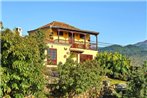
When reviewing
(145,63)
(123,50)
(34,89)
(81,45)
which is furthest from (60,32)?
(34,89)

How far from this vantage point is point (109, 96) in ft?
115

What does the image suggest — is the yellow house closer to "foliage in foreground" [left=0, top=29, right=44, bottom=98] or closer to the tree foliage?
the tree foliage

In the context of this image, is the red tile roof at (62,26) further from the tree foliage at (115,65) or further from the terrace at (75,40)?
the tree foliage at (115,65)

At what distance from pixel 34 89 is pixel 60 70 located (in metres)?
7.13

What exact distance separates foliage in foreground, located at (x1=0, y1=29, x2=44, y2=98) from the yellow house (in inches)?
844

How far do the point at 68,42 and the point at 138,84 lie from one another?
21690 mm

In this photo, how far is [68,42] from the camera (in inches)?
2018

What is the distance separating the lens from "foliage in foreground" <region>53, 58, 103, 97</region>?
3225 cm

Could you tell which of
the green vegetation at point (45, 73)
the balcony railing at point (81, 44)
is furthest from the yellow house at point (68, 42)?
the green vegetation at point (45, 73)

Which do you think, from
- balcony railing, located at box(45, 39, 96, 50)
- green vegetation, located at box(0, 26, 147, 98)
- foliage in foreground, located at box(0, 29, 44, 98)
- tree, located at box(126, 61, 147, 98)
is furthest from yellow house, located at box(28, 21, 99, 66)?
foliage in foreground, located at box(0, 29, 44, 98)

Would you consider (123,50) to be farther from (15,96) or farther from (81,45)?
(15,96)

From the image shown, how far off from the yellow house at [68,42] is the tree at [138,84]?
16138 mm

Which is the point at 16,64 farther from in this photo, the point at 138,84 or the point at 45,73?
the point at 138,84

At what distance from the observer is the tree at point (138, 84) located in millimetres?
29766
